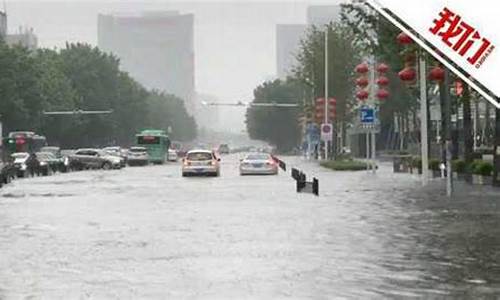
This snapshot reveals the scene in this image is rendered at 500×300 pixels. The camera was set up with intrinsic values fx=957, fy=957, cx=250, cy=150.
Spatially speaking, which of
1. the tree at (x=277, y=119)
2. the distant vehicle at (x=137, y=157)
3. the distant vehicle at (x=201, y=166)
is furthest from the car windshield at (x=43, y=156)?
the tree at (x=277, y=119)

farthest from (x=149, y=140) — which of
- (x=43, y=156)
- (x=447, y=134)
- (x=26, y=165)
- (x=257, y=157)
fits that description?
(x=447, y=134)

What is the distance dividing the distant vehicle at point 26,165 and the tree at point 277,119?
82688 mm

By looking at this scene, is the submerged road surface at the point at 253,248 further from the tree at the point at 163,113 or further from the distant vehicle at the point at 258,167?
the tree at the point at 163,113

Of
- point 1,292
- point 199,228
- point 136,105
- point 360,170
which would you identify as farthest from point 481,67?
point 136,105

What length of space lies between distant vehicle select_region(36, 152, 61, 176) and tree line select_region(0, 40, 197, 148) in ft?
67.2

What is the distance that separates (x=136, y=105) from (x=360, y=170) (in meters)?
77.2

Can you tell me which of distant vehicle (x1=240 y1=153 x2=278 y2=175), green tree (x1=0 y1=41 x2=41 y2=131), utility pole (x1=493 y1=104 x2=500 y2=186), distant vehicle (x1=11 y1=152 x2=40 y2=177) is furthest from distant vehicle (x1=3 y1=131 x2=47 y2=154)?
utility pole (x1=493 y1=104 x2=500 y2=186)

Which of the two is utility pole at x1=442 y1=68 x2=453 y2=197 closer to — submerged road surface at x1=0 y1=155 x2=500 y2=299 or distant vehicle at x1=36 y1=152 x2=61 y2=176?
submerged road surface at x1=0 y1=155 x2=500 y2=299

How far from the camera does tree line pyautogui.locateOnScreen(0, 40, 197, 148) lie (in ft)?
282

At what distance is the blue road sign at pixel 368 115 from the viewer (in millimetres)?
48875

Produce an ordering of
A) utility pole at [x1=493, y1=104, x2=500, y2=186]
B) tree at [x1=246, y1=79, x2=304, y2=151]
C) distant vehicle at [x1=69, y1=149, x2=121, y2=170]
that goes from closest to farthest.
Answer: utility pole at [x1=493, y1=104, x2=500, y2=186] < distant vehicle at [x1=69, y1=149, x2=121, y2=170] < tree at [x1=246, y1=79, x2=304, y2=151]

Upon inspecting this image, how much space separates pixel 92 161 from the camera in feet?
240

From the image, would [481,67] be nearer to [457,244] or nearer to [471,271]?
[471,271]

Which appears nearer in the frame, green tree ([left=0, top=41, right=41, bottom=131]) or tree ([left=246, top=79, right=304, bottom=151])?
green tree ([left=0, top=41, right=41, bottom=131])
